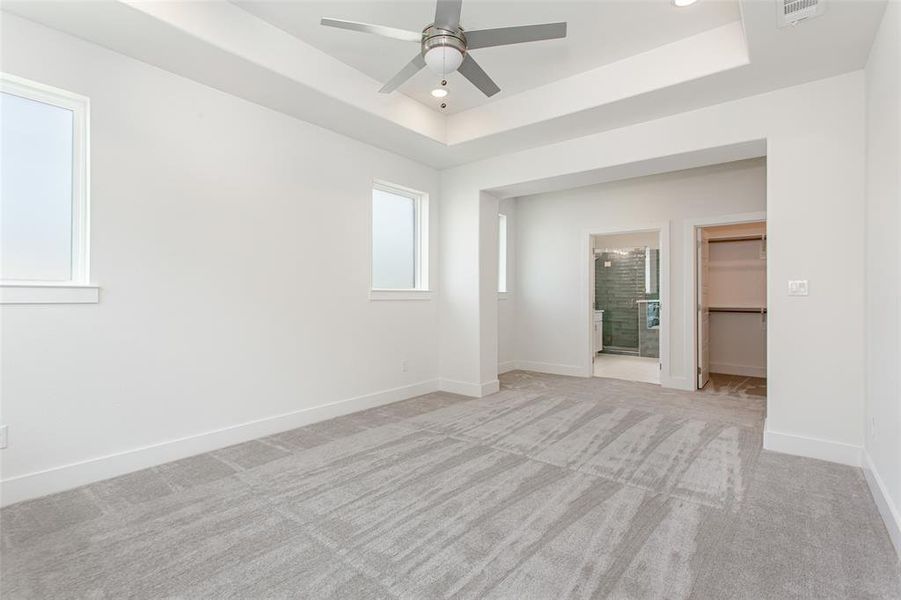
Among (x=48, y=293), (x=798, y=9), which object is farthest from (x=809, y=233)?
(x=48, y=293)

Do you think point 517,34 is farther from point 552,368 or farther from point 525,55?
point 552,368

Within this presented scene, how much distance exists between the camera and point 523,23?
9.85 ft

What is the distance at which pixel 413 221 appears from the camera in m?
5.23

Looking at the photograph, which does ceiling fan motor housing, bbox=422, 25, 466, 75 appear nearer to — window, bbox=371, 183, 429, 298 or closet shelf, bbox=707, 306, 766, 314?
window, bbox=371, 183, 429, 298

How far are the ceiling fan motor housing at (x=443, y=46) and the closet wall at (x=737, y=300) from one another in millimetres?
5203

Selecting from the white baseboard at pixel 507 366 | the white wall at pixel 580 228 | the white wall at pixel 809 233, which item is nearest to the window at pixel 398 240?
the white baseboard at pixel 507 366

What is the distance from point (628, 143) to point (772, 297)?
1765mm

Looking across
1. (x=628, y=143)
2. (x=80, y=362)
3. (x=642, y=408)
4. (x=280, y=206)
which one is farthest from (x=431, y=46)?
(x=642, y=408)

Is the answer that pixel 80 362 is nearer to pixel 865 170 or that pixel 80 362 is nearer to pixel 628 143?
pixel 628 143

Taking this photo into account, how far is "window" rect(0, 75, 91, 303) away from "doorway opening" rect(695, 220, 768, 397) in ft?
21.3

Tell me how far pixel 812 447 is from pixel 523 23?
3.64 meters

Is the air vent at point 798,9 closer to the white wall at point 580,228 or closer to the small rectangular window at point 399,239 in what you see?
the white wall at point 580,228

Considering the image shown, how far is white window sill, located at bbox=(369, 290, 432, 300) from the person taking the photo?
179 inches

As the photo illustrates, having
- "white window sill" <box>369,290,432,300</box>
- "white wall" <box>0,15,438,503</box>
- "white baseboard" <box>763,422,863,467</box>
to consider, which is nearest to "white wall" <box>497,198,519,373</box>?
"white window sill" <box>369,290,432,300</box>
